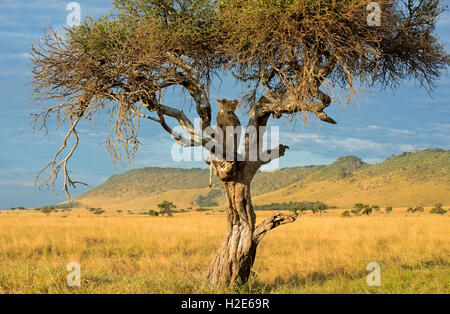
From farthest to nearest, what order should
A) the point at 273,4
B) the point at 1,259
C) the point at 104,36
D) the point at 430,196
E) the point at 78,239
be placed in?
the point at 430,196 → the point at 78,239 → the point at 1,259 → the point at 104,36 → the point at 273,4

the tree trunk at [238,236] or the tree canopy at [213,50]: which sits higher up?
the tree canopy at [213,50]

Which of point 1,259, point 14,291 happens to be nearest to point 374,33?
point 14,291

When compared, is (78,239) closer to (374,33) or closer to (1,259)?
(1,259)

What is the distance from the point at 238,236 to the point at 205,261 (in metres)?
4.45

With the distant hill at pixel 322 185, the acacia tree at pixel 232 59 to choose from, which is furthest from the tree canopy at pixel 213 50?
the distant hill at pixel 322 185

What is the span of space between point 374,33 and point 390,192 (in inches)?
3341

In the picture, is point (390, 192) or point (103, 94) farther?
point (390, 192)

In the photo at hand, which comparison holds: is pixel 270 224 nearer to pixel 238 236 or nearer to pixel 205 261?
pixel 238 236

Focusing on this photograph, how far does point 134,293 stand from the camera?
24.5ft

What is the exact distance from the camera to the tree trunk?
8.72m

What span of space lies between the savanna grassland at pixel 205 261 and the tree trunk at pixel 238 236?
0.31 metres

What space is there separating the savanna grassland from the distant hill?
68.3m

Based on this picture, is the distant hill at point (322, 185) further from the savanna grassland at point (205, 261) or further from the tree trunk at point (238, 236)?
the tree trunk at point (238, 236)

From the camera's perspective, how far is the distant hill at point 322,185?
8575 centimetres
